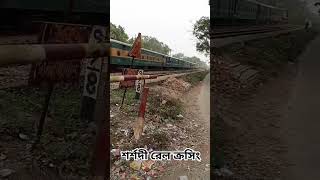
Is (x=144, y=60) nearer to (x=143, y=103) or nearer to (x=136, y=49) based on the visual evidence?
(x=136, y=49)

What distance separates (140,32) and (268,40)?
857 millimetres

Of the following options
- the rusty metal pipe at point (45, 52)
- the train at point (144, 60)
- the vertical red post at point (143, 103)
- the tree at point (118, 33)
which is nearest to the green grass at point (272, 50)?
the train at point (144, 60)

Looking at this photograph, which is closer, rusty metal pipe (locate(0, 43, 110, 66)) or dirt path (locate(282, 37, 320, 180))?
rusty metal pipe (locate(0, 43, 110, 66))

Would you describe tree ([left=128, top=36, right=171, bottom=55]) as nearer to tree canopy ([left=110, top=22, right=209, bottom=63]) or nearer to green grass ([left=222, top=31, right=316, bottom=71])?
tree canopy ([left=110, top=22, right=209, bottom=63])

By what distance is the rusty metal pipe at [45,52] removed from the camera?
169cm

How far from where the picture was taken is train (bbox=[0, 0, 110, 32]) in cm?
265

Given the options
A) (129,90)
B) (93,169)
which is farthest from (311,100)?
(93,169)

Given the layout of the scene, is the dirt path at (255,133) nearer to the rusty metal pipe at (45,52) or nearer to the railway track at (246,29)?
the railway track at (246,29)

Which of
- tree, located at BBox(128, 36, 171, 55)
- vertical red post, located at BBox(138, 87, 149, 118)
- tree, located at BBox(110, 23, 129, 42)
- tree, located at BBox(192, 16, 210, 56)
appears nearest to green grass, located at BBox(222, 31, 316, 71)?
tree, located at BBox(192, 16, 210, 56)

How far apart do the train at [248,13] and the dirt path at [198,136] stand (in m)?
0.41

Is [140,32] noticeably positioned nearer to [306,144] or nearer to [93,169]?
[93,169]

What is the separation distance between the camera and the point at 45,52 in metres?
1.96

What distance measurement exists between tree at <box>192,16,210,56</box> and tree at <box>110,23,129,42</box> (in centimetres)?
42

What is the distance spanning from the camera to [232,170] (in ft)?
9.09
